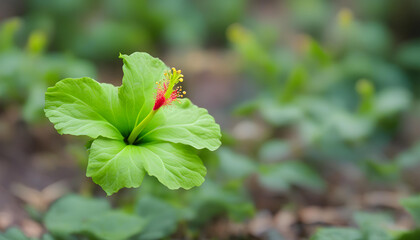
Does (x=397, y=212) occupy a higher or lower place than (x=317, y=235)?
higher

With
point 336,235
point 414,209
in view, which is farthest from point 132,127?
point 414,209

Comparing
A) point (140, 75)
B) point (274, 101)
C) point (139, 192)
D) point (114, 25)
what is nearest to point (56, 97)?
point (140, 75)

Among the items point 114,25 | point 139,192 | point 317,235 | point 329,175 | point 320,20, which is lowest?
point 317,235

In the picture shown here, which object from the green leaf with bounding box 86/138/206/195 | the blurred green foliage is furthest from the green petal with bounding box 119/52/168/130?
the blurred green foliage

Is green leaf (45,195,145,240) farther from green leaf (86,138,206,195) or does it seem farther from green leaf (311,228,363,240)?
green leaf (311,228,363,240)

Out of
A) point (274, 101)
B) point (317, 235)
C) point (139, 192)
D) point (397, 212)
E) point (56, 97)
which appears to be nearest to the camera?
point (56, 97)

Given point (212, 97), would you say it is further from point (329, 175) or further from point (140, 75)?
point (140, 75)
